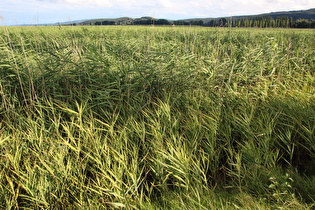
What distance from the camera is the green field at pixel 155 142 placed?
5.73 ft

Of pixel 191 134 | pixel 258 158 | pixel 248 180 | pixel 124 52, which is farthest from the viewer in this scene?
pixel 124 52

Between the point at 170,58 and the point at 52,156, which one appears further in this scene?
the point at 170,58

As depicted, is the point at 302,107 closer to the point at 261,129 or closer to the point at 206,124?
the point at 261,129

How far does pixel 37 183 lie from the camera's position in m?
1.77

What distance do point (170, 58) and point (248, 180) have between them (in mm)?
2191

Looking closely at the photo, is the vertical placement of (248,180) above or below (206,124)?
below

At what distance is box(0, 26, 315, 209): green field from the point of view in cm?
175

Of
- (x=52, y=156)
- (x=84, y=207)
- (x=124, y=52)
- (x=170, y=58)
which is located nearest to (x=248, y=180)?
(x=84, y=207)

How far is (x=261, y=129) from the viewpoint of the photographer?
2445mm

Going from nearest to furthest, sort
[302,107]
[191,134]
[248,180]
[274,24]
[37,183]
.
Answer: [37,183]
[248,180]
[191,134]
[302,107]
[274,24]

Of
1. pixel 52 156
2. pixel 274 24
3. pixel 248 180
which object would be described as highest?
pixel 274 24

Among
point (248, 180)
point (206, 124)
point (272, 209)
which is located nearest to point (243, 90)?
point (206, 124)

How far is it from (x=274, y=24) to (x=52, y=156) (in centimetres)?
736

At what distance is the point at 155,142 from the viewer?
2.19 m
